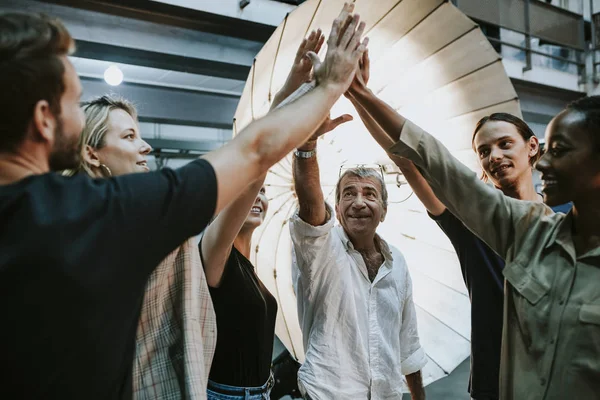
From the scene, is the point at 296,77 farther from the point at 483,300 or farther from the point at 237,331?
the point at 483,300

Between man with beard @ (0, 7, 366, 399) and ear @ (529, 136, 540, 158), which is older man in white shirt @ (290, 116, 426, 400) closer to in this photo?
ear @ (529, 136, 540, 158)

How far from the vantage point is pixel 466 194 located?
1143 millimetres

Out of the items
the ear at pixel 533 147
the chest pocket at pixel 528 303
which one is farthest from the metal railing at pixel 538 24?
the chest pocket at pixel 528 303

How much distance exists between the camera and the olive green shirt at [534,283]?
1011mm

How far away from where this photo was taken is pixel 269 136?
882 millimetres

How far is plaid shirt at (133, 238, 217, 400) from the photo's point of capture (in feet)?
3.37

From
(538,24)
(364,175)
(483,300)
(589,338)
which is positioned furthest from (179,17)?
(538,24)

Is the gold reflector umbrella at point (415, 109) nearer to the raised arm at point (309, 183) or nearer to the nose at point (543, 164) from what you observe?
the raised arm at point (309, 183)

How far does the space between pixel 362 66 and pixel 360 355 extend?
1.00 m

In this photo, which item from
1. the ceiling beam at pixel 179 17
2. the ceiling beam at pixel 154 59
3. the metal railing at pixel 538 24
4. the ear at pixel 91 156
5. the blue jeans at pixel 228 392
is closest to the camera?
the ear at pixel 91 156

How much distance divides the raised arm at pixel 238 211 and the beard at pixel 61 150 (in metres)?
0.54

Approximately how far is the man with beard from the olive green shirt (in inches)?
23.5

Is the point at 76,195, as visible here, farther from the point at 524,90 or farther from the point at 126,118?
the point at 524,90

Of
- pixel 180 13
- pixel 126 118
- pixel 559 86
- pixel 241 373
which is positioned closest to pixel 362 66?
pixel 126 118
